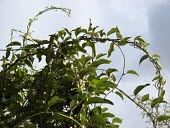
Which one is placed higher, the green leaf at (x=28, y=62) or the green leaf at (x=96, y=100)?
the green leaf at (x=28, y=62)

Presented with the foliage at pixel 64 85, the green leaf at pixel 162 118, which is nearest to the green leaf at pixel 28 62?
the foliage at pixel 64 85

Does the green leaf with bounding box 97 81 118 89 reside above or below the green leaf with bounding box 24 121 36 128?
above

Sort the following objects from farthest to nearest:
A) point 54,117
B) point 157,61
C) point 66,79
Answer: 1. point 157,61
2. point 66,79
3. point 54,117

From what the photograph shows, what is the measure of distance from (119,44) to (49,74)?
0.93 feet

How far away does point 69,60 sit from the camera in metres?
1.40

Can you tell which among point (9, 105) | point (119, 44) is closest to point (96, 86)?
point (119, 44)

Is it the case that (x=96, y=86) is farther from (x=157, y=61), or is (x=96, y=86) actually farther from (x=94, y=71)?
(x=157, y=61)

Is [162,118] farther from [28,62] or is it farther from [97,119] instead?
[28,62]

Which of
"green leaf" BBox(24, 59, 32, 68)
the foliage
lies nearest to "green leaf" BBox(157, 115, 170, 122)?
the foliage

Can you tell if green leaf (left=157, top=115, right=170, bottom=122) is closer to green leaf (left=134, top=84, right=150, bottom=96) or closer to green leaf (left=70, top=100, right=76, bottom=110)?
green leaf (left=134, top=84, right=150, bottom=96)

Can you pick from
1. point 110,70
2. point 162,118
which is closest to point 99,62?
point 110,70

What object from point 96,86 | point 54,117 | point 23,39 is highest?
point 23,39

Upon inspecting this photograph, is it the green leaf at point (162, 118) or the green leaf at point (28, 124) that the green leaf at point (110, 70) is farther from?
the green leaf at point (28, 124)

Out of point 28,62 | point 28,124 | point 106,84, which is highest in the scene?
point 28,62
